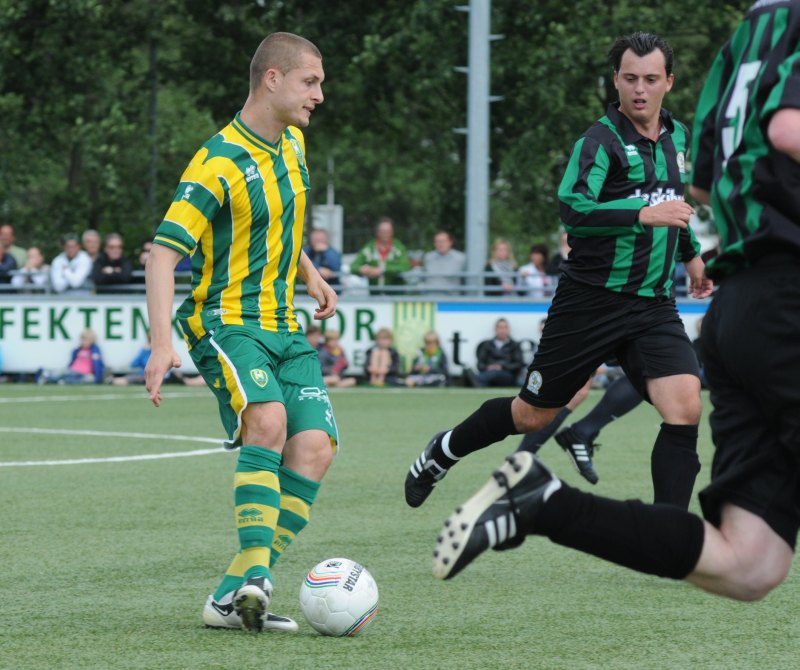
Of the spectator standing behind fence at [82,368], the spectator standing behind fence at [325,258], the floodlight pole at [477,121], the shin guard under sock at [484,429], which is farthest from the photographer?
the floodlight pole at [477,121]

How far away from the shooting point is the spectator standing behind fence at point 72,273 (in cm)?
2100

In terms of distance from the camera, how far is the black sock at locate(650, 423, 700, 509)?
6.20 meters

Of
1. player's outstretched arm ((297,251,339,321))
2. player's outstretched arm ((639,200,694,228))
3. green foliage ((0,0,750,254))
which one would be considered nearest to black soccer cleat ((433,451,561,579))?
player's outstretched arm ((639,200,694,228))

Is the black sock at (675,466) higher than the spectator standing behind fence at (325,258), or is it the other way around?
the spectator standing behind fence at (325,258)

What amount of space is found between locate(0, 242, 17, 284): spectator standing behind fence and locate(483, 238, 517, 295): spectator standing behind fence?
21.6 feet

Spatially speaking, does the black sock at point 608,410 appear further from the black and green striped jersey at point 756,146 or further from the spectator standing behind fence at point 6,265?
the spectator standing behind fence at point 6,265

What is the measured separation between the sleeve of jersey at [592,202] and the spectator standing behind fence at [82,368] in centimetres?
1467

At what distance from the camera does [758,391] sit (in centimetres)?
385

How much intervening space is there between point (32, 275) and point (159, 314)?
54.0 ft

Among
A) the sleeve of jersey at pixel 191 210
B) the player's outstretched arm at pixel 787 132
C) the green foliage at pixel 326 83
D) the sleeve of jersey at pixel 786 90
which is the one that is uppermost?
the green foliage at pixel 326 83

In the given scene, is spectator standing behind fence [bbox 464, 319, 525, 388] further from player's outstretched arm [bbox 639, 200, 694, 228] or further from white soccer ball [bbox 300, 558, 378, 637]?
white soccer ball [bbox 300, 558, 378, 637]

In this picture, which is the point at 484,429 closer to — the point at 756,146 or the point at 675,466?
the point at 675,466

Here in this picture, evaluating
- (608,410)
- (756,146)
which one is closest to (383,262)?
(608,410)

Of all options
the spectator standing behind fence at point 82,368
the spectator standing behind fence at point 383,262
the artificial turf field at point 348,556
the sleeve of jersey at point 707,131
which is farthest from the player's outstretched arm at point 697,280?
the spectator standing behind fence at point 82,368
